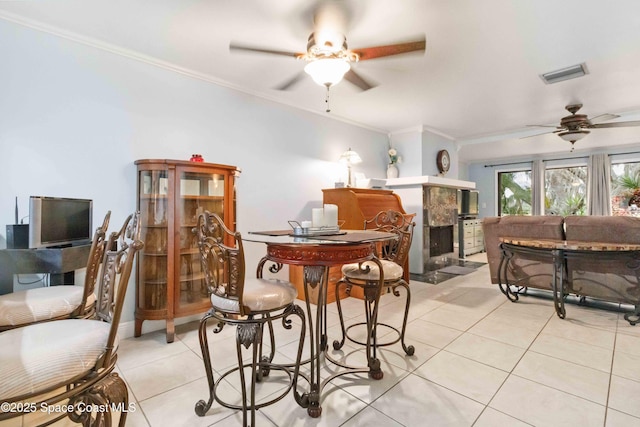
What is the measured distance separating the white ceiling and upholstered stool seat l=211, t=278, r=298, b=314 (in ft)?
5.71

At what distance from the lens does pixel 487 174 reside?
794cm

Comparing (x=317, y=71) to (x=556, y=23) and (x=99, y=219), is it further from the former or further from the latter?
(x=99, y=219)

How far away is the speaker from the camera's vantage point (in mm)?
1816

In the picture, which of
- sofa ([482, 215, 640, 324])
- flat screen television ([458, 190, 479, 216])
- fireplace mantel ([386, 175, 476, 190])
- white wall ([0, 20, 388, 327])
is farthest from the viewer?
flat screen television ([458, 190, 479, 216])

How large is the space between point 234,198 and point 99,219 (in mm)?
1075

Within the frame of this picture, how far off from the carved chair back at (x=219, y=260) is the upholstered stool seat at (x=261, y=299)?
0.01 m

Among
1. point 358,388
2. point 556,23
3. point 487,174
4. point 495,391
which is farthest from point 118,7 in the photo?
point 487,174

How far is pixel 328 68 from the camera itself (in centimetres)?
198

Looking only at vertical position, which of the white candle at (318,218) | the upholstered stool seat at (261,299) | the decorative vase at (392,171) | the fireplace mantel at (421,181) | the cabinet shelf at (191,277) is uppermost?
the decorative vase at (392,171)

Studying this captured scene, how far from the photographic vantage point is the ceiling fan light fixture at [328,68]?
1959 millimetres

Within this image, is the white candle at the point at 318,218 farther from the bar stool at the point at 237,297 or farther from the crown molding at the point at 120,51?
the crown molding at the point at 120,51

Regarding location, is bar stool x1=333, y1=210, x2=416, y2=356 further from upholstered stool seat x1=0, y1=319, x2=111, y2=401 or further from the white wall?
the white wall

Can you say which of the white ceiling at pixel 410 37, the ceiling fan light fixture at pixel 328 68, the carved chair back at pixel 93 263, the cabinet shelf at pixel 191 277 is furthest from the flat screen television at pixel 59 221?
the ceiling fan light fixture at pixel 328 68


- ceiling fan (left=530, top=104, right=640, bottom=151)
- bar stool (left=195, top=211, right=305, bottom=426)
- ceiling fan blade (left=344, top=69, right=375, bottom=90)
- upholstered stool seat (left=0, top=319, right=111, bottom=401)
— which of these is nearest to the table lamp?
ceiling fan blade (left=344, top=69, right=375, bottom=90)
